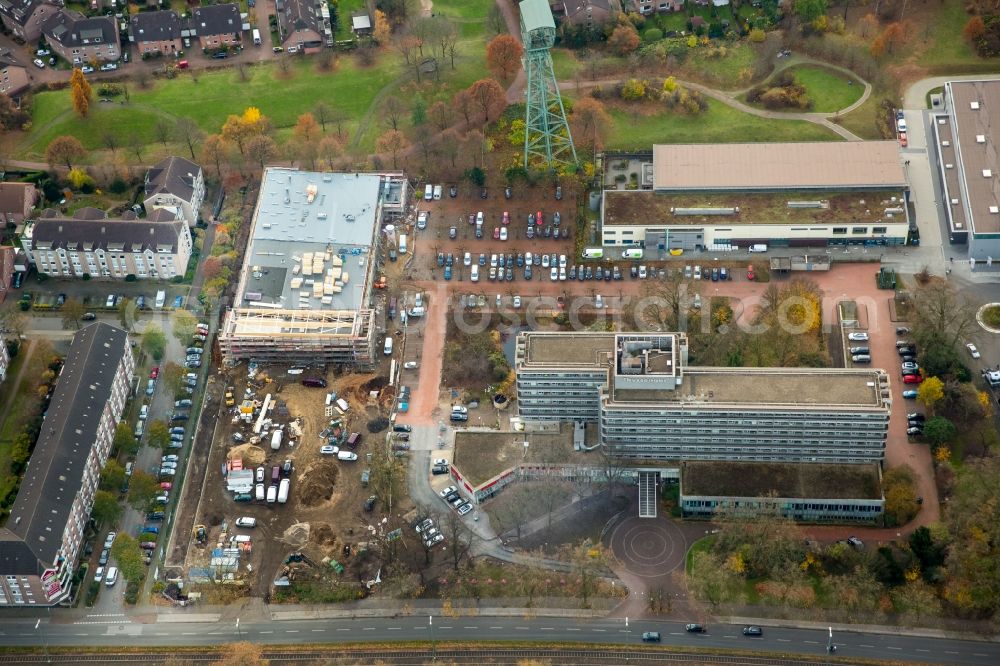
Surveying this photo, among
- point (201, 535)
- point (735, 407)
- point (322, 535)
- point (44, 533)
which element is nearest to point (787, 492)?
point (735, 407)

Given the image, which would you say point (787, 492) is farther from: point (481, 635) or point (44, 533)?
point (44, 533)

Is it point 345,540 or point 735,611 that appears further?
point 345,540

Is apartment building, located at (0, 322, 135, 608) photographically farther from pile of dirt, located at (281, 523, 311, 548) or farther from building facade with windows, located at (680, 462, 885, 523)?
building facade with windows, located at (680, 462, 885, 523)

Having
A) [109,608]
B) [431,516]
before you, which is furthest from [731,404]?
[109,608]

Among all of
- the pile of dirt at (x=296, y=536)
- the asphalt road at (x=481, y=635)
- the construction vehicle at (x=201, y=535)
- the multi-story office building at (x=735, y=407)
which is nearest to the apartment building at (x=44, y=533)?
the asphalt road at (x=481, y=635)

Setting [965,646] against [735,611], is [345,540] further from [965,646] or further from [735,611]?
[965,646]

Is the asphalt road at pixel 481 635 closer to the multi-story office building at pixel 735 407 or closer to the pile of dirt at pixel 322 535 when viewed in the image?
the pile of dirt at pixel 322 535
